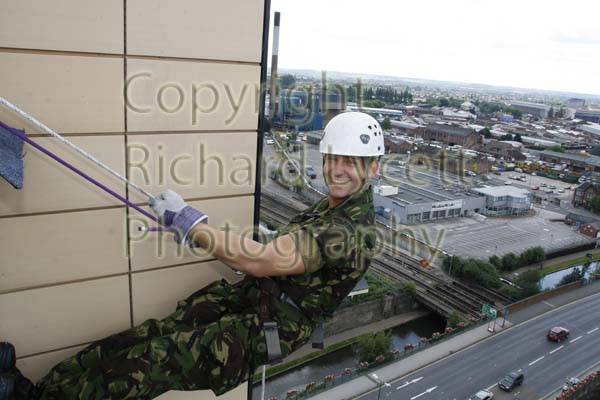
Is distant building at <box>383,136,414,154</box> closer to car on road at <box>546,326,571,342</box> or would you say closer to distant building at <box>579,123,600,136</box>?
car on road at <box>546,326,571,342</box>

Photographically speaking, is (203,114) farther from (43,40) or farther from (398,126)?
(398,126)

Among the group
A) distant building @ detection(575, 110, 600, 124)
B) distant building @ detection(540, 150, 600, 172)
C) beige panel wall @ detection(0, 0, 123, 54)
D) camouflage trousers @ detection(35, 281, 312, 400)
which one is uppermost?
beige panel wall @ detection(0, 0, 123, 54)

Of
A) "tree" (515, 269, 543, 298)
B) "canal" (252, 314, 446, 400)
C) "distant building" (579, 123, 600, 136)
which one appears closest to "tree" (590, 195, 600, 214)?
"tree" (515, 269, 543, 298)

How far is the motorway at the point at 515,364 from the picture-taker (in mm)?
9156

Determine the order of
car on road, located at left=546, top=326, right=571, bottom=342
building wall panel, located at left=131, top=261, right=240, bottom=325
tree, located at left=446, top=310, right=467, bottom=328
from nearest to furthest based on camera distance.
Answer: building wall panel, located at left=131, top=261, right=240, bottom=325
car on road, located at left=546, top=326, right=571, bottom=342
tree, located at left=446, top=310, right=467, bottom=328

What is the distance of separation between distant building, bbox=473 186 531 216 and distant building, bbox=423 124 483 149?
12.6m

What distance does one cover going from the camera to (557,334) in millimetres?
11406

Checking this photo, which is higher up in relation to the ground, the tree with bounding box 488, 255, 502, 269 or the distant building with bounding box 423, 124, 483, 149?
the distant building with bounding box 423, 124, 483, 149

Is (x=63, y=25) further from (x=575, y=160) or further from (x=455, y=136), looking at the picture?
(x=575, y=160)

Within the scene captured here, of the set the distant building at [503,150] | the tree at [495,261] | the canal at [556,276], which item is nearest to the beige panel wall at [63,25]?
the tree at [495,261]

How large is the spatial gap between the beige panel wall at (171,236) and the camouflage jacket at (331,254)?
1.52ft

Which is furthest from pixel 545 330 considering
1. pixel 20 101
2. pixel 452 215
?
pixel 20 101

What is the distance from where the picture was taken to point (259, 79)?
6.34 feet

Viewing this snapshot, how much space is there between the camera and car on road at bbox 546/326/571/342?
11383mm
